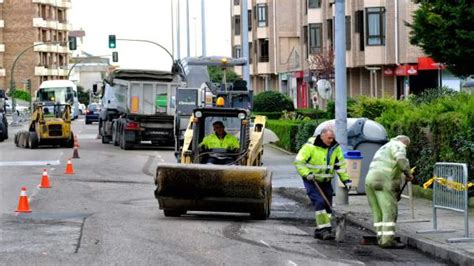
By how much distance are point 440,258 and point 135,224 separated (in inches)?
211

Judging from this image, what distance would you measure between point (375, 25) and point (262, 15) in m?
33.9

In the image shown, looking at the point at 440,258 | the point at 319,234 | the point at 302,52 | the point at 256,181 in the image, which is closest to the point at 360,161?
the point at 256,181

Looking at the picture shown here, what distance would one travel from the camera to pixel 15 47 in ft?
452

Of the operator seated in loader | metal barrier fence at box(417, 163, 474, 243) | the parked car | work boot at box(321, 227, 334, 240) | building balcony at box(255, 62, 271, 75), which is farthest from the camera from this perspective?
building balcony at box(255, 62, 271, 75)

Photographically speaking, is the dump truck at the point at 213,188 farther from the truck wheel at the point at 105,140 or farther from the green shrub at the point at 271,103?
the green shrub at the point at 271,103

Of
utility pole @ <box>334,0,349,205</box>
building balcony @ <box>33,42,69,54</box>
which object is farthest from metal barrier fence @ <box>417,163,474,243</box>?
building balcony @ <box>33,42,69,54</box>

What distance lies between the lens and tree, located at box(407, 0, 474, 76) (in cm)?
2811

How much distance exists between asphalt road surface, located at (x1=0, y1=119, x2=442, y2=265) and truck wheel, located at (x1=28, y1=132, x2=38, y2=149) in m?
19.6

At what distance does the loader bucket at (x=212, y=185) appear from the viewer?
18891 mm

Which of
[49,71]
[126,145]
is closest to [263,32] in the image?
[126,145]

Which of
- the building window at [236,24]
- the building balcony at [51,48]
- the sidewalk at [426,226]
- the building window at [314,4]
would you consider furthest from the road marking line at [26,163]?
the building balcony at [51,48]

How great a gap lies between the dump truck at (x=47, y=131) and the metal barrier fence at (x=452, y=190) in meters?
32.4

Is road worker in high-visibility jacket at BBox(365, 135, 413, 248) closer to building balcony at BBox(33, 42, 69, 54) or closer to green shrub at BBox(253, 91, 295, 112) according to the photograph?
green shrub at BBox(253, 91, 295, 112)

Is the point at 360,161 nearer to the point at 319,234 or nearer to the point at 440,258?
the point at 319,234
